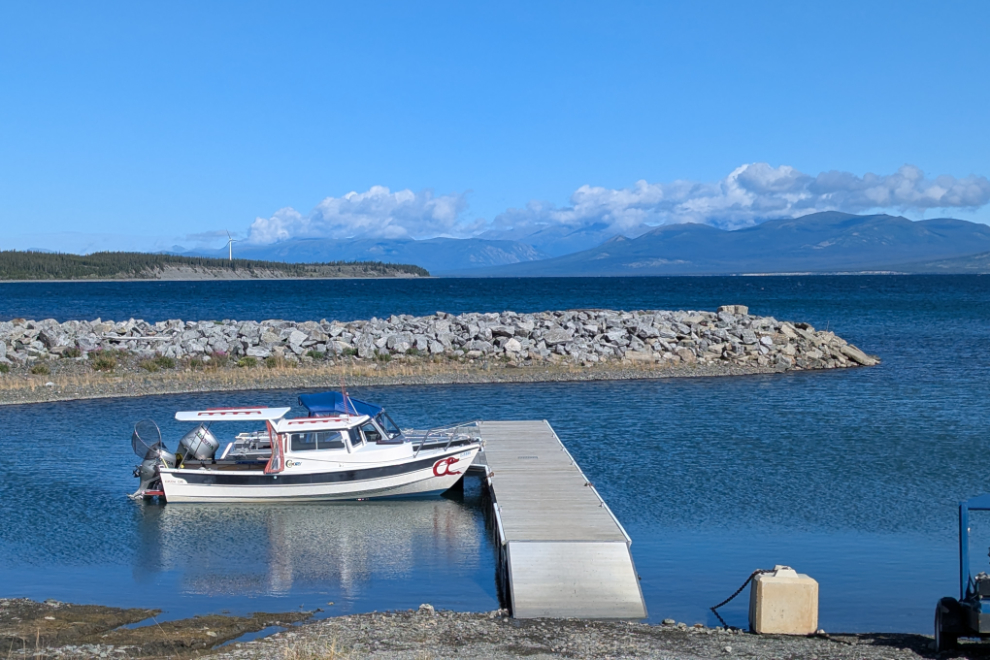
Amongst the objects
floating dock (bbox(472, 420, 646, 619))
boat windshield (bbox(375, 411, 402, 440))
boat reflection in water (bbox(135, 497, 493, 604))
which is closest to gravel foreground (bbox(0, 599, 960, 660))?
floating dock (bbox(472, 420, 646, 619))

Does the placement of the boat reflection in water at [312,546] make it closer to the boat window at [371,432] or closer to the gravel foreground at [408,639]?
the boat window at [371,432]

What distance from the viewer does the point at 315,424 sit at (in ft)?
64.5

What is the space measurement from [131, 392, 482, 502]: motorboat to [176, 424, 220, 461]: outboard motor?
0.02 m

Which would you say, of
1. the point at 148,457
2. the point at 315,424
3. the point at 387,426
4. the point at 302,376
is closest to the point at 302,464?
the point at 315,424

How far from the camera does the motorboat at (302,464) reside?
1956 centimetres

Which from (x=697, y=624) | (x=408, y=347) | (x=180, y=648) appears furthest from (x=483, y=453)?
(x=408, y=347)

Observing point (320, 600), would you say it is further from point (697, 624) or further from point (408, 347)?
point (408, 347)

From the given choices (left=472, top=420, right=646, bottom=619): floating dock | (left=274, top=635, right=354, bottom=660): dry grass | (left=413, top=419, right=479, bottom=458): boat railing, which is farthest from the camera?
(left=413, top=419, right=479, bottom=458): boat railing

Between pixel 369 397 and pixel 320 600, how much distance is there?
18.7 m

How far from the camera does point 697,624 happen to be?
12.8m

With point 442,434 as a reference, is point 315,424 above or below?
above

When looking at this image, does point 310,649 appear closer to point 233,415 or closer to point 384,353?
point 233,415

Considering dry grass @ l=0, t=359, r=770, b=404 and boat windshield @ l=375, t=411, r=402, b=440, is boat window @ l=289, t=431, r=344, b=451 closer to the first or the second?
boat windshield @ l=375, t=411, r=402, b=440

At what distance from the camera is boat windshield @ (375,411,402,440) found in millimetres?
20969
